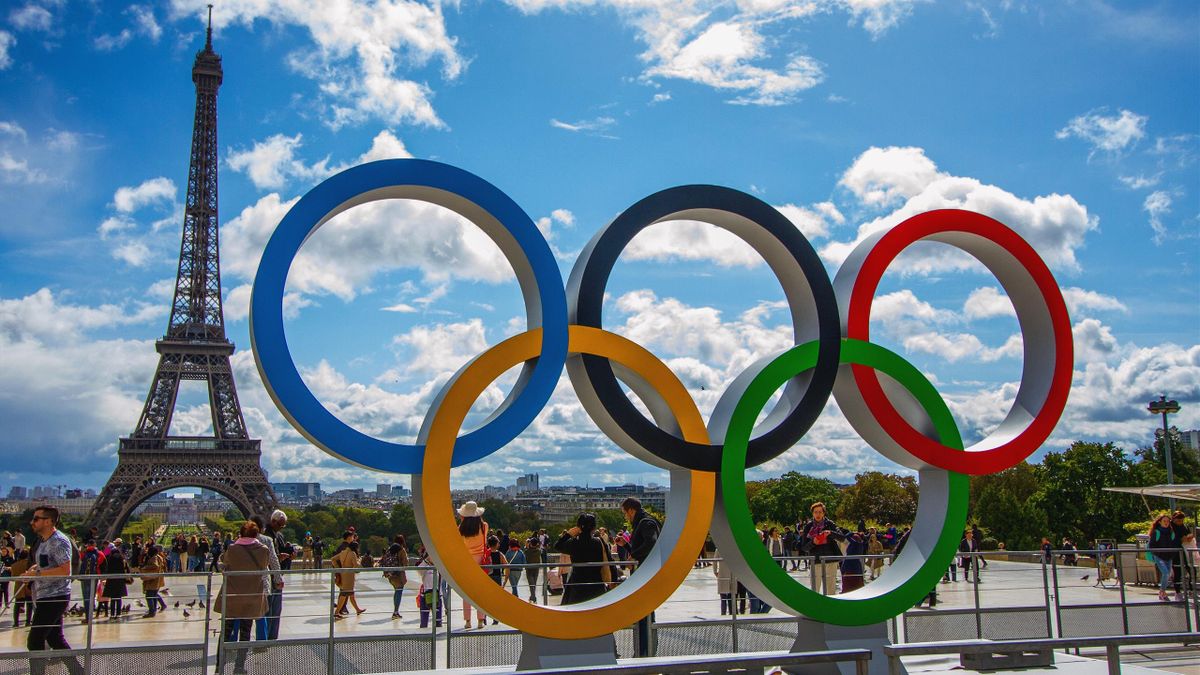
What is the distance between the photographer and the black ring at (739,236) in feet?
28.0

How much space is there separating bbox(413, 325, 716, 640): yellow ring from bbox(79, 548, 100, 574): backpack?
10.8 m

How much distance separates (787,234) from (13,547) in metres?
19.4

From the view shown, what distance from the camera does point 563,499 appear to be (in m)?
148

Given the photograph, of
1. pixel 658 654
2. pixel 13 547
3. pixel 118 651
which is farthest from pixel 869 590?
pixel 13 547

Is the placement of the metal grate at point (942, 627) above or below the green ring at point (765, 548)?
below

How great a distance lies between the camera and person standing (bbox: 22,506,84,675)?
30.3ft

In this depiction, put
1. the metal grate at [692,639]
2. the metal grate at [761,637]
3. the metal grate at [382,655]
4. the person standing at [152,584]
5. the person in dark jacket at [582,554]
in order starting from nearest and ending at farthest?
1. the person in dark jacket at [582,554]
2. the metal grate at [382,655]
3. the metal grate at [692,639]
4. the metal grate at [761,637]
5. the person standing at [152,584]

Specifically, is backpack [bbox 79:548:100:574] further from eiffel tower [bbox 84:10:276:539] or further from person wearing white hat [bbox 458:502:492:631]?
eiffel tower [bbox 84:10:276:539]

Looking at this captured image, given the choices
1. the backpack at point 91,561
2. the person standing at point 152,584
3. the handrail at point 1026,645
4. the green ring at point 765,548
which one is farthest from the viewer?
the backpack at point 91,561

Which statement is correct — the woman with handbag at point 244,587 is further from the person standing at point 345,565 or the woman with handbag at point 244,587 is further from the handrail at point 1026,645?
the handrail at point 1026,645

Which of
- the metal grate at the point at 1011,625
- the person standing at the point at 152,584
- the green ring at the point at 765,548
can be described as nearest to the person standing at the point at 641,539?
the green ring at the point at 765,548

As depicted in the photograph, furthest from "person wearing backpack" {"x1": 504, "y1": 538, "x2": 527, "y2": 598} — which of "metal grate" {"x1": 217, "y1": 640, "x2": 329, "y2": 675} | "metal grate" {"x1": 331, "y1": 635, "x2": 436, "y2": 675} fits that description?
"metal grate" {"x1": 217, "y1": 640, "x2": 329, "y2": 675}

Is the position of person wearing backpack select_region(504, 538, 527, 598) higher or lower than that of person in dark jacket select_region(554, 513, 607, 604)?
lower

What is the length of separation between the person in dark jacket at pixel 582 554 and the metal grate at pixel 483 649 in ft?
3.07
